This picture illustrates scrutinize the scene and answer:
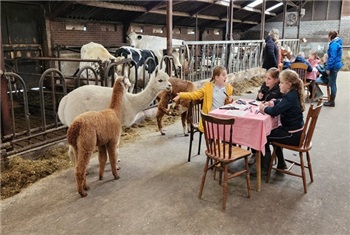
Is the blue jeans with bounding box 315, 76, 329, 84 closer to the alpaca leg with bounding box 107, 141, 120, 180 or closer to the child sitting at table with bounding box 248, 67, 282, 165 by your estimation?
the child sitting at table with bounding box 248, 67, 282, 165

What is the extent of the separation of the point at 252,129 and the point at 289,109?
18.8 inches

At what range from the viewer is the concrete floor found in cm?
230

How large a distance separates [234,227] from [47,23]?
267 inches

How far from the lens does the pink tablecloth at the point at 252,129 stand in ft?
8.88

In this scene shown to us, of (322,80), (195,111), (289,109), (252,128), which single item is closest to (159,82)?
(195,111)

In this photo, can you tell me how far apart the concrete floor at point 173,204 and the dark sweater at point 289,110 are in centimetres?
64

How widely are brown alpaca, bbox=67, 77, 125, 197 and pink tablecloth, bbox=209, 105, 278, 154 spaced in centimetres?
108

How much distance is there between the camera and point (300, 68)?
264 inches

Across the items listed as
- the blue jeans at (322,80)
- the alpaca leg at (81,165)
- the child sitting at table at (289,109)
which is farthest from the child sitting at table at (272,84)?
the blue jeans at (322,80)

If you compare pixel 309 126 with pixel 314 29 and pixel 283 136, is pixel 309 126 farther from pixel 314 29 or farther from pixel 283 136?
pixel 314 29

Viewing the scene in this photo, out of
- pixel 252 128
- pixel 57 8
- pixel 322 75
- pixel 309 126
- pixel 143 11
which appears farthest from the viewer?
pixel 143 11

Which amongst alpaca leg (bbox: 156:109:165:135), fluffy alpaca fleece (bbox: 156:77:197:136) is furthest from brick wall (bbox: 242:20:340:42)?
alpaca leg (bbox: 156:109:165:135)

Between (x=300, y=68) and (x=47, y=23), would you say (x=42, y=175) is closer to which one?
(x=47, y=23)

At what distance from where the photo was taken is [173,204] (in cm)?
264
